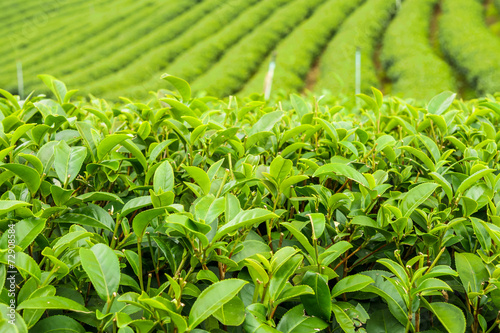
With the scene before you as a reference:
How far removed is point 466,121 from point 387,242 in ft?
2.63

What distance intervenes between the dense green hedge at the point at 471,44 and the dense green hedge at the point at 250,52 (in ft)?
24.8

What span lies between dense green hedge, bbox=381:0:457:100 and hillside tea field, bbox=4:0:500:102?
56 mm

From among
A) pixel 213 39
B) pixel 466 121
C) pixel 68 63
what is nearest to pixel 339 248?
pixel 466 121

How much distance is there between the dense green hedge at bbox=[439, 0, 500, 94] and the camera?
509 inches

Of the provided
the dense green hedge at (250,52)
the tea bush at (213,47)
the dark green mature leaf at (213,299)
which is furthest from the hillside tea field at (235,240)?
the tea bush at (213,47)

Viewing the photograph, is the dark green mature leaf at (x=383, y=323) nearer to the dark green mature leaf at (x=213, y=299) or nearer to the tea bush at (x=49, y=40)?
the dark green mature leaf at (x=213, y=299)

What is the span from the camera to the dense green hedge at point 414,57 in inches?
532

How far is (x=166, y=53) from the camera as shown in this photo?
67.1 feet

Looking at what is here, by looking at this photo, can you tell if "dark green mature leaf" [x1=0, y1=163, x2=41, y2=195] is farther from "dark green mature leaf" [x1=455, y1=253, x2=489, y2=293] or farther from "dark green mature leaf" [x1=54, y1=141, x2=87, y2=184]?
"dark green mature leaf" [x1=455, y1=253, x2=489, y2=293]

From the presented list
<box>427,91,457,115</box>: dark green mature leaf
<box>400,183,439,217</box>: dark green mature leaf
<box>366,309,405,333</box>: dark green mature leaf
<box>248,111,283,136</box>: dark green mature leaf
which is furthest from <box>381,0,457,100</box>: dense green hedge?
<box>366,309,405,333</box>: dark green mature leaf

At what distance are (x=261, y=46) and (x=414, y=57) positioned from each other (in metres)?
7.52

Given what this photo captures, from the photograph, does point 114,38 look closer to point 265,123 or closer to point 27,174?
point 265,123

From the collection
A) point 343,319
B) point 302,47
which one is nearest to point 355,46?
point 302,47

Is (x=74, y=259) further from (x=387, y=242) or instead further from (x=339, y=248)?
(x=387, y=242)
